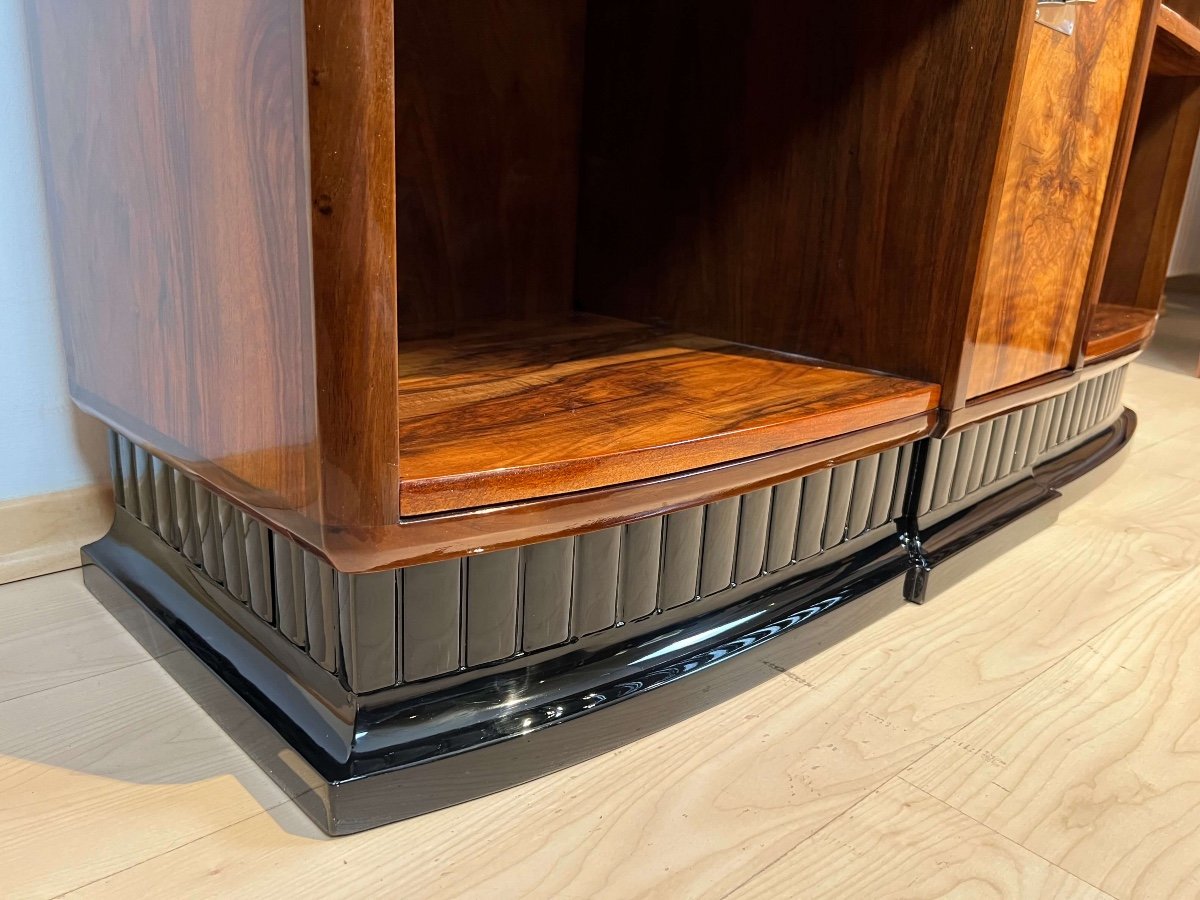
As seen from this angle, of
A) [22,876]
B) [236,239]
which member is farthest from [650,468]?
[22,876]

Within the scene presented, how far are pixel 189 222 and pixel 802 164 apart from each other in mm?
431

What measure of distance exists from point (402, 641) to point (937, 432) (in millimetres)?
414

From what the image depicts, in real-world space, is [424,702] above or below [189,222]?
below

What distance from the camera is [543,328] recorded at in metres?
0.76

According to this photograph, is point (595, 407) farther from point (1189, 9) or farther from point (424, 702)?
point (1189, 9)

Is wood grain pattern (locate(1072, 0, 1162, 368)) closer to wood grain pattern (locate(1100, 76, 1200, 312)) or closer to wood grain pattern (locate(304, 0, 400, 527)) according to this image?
wood grain pattern (locate(1100, 76, 1200, 312))

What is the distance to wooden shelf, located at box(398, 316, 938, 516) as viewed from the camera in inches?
16.7

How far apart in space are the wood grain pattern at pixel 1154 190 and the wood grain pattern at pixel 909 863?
0.96 meters

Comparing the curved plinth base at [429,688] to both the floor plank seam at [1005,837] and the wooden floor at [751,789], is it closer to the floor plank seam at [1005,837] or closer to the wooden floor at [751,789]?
the wooden floor at [751,789]

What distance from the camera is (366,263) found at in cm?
36

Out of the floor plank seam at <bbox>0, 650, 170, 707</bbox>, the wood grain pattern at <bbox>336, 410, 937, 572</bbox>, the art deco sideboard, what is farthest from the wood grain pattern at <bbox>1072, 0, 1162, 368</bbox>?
the floor plank seam at <bbox>0, 650, 170, 707</bbox>

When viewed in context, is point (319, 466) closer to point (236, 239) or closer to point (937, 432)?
point (236, 239)

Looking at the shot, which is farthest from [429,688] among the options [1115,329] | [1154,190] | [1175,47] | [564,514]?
[1154,190]

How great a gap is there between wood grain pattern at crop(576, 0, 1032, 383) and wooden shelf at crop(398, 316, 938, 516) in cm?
4
